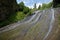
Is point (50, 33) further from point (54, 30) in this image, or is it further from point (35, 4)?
point (35, 4)

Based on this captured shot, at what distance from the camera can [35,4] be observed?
171 feet

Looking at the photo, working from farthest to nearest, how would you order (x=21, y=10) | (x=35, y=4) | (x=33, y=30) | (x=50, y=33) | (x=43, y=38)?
(x=35, y=4) → (x=21, y=10) → (x=33, y=30) → (x=50, y=33) → (x=43, y=38)

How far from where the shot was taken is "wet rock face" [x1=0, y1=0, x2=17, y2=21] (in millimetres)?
23669

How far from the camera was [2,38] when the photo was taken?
1482 cm

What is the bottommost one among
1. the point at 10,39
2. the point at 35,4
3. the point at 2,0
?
the point at 35,4

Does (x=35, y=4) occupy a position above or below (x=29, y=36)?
below

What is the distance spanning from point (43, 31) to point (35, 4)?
37269mm

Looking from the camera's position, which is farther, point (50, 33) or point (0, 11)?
point (0, 11)

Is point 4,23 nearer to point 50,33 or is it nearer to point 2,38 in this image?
point 2,38

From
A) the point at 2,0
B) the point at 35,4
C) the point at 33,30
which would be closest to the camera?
the point at 33,30

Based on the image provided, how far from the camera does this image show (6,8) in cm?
2503

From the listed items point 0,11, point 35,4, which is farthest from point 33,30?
point 35,4

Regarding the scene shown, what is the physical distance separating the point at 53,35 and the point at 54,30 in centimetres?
124

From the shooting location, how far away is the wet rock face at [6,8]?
23.7m
